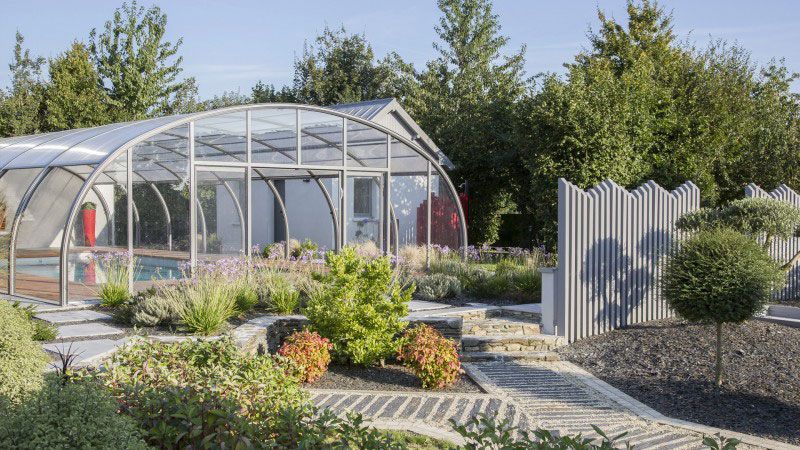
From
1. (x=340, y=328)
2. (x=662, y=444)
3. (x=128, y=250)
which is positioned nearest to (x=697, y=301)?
(x=662, y=444)

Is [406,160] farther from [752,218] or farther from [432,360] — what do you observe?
[432,360]

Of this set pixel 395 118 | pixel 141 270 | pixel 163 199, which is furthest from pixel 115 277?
pixel 395 118

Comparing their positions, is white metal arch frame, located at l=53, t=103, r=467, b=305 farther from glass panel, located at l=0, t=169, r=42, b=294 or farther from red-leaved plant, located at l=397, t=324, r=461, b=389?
red-leaved plant, located at l=397, t=324, r=461, b=389

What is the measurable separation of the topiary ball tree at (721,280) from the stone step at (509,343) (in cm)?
181

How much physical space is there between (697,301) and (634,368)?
44.1 inches

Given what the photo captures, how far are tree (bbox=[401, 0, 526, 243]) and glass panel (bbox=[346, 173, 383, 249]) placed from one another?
4347 mm

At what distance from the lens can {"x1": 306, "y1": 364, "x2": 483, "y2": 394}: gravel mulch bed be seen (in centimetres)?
764

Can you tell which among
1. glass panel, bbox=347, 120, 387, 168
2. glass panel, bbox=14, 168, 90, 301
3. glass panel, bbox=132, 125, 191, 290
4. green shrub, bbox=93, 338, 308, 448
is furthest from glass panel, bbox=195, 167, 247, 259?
green shrub, bbox=93, 338, 308, 448

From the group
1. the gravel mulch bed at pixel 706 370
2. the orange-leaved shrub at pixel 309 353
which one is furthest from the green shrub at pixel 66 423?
the gravel mulch bed at pixel 706 370

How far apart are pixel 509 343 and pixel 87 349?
15.7 feet

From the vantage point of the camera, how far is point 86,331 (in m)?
8.55

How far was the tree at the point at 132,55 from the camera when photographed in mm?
23359

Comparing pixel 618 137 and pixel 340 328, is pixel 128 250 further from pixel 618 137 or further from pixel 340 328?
pixel 618 137

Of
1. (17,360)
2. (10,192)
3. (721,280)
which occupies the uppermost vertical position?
(10,192)
